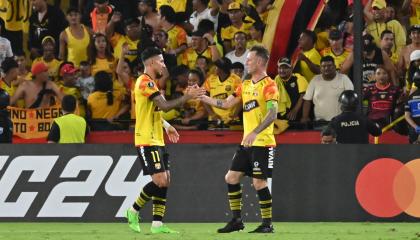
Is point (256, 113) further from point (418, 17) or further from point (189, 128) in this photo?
point (418, 17)

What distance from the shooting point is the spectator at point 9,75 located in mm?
18531

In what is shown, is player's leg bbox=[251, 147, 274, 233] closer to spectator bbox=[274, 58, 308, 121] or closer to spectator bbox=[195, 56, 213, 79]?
spectator bbox=[274, 58, 308, 121]

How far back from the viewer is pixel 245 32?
63.2ft

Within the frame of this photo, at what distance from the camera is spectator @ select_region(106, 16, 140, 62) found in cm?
1916

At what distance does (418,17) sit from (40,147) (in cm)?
693

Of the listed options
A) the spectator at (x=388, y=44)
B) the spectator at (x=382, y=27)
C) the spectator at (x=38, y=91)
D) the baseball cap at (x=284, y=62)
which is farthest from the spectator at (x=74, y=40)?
the spectator at (x=388, y=44)

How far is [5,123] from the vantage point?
1698 cm

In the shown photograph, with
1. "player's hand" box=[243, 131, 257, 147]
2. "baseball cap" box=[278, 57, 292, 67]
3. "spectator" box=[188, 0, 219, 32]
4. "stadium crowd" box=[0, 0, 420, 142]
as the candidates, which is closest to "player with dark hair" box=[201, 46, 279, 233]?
"player's hand" box=[243, 131, 257, 147]

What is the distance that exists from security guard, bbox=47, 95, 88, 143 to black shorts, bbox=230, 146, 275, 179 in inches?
152

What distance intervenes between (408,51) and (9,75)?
21.1 ft

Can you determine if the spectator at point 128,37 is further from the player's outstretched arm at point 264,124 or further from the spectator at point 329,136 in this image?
the player's outstretched arm at point 264,124

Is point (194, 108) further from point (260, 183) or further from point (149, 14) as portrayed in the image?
point (260, 183)

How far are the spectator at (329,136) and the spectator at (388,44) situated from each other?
2.30 metres

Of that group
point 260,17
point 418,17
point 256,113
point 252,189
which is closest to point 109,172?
point 252,189
